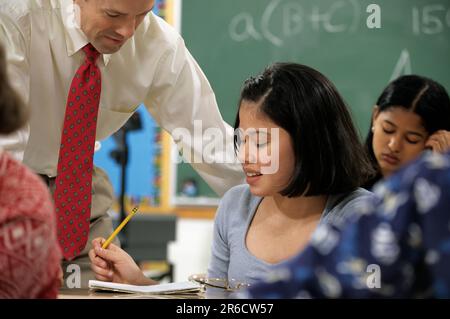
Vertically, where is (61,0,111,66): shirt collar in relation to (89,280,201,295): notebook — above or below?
above

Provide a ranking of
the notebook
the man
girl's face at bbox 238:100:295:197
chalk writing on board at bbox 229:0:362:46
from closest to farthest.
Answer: the notebook, girl's face at bbox 238:100:295:197, the man, chalk writing on board at bbox 229:0:362:46

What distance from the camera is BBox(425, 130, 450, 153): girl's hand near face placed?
7.05 ft

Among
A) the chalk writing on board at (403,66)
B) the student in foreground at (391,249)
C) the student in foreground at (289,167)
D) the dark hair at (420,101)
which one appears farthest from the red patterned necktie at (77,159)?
the chalk writing on board at (403,66)

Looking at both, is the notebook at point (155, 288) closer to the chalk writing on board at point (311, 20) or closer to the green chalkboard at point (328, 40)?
the green chalkboard at point (328, 40)

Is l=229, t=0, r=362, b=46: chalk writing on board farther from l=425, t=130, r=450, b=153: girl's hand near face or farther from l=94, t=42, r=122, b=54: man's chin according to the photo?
l=94, t=42, r=122, b=54: man's chin

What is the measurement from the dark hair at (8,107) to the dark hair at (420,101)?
163cm

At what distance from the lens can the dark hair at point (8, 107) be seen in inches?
28.3

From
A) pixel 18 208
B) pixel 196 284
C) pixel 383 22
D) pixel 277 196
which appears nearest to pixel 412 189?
pixel 18 208

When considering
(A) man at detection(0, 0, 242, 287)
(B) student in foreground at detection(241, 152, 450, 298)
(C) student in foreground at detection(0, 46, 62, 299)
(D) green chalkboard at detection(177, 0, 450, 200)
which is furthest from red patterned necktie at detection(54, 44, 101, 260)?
(D) green chalkboard at detection(177, 0, 450, 200)

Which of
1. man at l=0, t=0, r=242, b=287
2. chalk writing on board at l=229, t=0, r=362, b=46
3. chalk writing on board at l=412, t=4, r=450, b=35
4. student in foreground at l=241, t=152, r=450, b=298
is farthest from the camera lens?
chalk writing on board at l=229, t=0, r=362, b=46

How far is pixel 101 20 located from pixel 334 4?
2.18 metres

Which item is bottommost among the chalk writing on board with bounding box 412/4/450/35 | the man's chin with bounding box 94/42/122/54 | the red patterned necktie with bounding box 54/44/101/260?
the red patterned necktie with bounding box 54/44/101/260

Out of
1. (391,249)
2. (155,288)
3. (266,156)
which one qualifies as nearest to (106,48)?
(266,156)

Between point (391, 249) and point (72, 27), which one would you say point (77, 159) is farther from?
point (391, 249)
